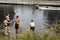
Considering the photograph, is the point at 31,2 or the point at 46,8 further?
the point at 31,2

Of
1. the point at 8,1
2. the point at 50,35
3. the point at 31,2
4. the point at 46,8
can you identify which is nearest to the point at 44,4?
the point at 46,8

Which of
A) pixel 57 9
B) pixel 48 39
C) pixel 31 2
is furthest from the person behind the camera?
pixel 31 2

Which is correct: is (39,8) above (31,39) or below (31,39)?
below

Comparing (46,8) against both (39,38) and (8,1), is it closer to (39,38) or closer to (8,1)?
(8,1)

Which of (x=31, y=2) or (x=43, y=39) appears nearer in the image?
(x=43, y=39)

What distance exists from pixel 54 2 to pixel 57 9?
4.00 metres

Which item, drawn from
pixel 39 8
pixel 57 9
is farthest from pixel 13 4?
pixel 57 9

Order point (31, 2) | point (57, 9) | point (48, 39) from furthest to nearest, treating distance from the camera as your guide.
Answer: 1. point (31, 2)
2. point (57, 9)
3. point (48, 39)

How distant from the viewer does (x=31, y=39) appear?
14453 mm

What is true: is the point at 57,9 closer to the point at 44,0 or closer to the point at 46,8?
the point at 46,8

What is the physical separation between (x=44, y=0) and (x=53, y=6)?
21.2 feet

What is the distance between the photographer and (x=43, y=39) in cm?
1423

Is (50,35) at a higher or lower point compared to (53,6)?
higher

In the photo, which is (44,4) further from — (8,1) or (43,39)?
(43,39)
